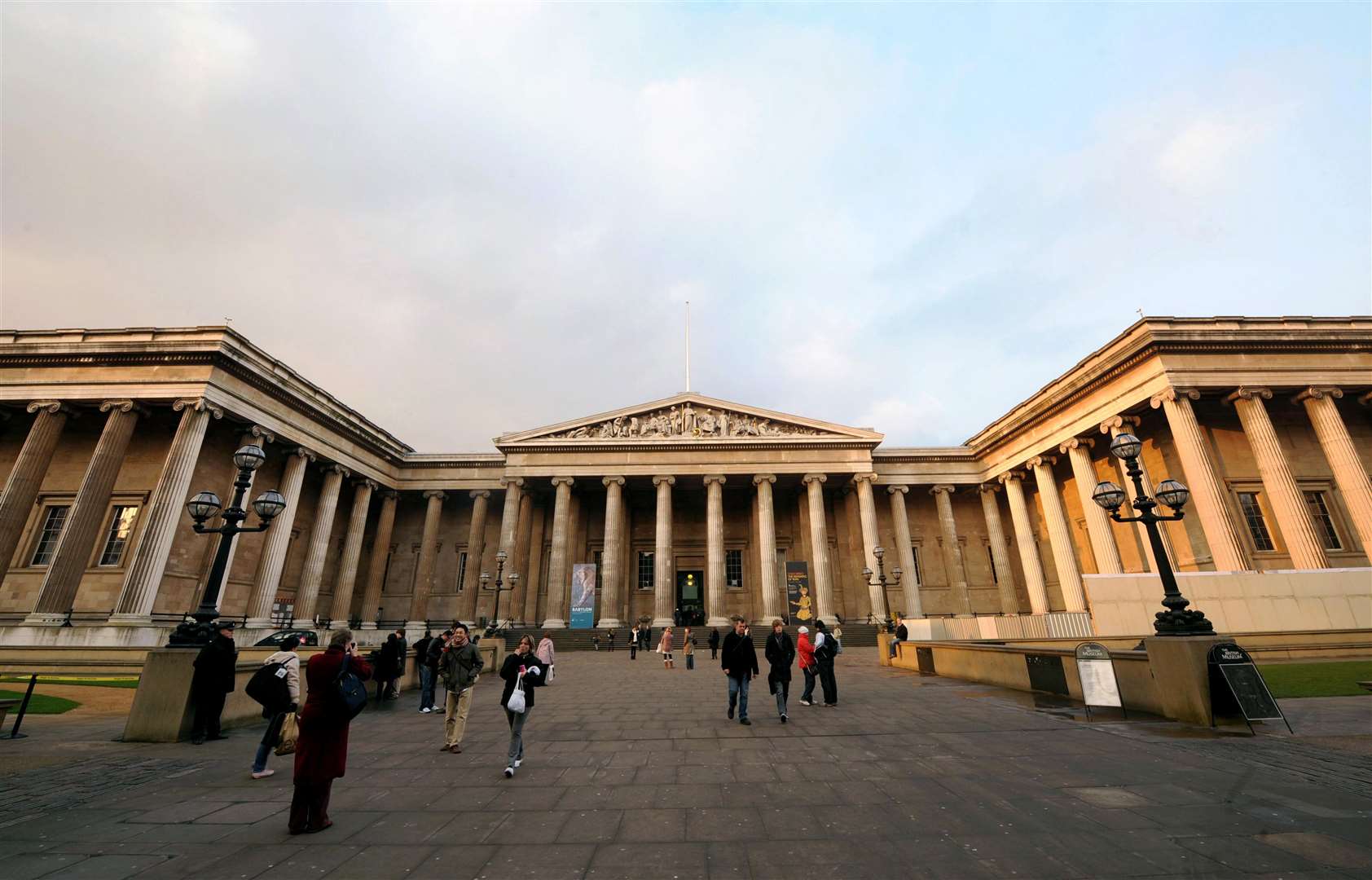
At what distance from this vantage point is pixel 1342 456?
22.3 metres

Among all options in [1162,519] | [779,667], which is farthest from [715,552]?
[1162,519]

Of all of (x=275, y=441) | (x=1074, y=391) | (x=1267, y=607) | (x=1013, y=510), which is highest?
(x=1074, y=391)

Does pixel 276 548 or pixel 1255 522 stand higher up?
pixel 1255 522

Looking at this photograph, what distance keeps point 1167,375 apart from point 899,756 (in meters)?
24.6

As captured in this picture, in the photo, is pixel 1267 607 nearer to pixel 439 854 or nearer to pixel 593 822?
pixel 593 822

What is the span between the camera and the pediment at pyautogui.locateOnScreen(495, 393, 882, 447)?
34625 millimetres

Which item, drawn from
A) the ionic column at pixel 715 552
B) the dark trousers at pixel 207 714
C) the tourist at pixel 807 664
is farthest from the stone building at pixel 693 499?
the dark trousers at pixel 207 714

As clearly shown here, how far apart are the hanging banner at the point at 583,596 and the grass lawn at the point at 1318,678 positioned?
84.6 feet

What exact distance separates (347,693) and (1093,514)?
32408 mm

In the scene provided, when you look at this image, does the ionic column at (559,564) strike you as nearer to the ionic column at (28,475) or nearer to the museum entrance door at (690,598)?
the museum entrance door at (690,598)

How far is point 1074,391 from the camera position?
27.6 metres

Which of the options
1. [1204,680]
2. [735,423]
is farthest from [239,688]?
[735,423]

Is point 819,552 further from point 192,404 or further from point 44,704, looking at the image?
point 192,404

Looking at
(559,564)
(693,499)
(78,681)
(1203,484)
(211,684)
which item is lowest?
(78,681)
